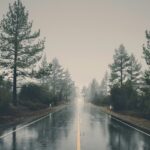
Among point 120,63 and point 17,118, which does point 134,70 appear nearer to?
point 120,63

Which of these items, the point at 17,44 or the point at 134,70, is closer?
the point at 17,44

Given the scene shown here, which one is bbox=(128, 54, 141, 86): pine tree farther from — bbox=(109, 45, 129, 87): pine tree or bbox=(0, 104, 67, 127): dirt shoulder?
bbox=(0, 104, 67, 127): dirt shoulder

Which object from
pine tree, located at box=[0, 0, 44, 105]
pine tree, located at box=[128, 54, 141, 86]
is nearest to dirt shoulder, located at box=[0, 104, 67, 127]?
pine tree, located at box=[0, 0, 44, 105]

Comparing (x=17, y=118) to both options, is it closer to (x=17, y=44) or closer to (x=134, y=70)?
(x=17, y=44)

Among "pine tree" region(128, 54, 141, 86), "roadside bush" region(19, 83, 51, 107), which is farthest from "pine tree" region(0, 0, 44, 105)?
"pine tree" region(128, 54, 141, 86)

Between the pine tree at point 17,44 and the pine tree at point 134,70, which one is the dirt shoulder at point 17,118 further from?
the pine tree at point 134,70

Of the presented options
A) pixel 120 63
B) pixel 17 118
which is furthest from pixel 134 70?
pixel 17 118

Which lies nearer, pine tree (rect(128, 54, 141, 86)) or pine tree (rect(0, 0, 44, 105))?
pine tree (rect(0, 0, 44, 105))

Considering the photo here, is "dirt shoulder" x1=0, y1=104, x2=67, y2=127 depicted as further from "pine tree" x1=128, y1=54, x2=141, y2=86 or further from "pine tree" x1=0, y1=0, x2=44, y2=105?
"pine tree" x1=128, y1=54, x2=141, y2=86

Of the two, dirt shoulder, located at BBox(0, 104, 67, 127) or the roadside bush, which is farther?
the roadside bush

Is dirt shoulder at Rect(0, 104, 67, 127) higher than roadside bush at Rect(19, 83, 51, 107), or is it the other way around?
roadside bush at Rect(19, 83, 51, 107)

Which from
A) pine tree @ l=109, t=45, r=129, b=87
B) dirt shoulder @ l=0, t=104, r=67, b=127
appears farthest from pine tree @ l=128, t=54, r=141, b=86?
dirt shoulder @ l=0, t=104, r=67, b=127

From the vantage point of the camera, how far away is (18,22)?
42219 mm

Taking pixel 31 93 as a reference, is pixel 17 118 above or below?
below
